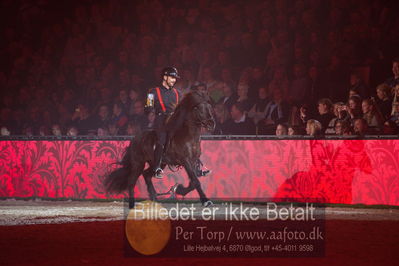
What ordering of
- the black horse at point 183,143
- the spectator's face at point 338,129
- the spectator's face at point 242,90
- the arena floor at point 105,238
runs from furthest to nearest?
the spectator's face at point 242,90 < the spectator's face at point 338,129 < the black horse at point 183,143 < the arena floor at point 105,238

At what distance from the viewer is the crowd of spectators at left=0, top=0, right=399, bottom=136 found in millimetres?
13453

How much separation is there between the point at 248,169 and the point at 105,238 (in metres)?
5.96

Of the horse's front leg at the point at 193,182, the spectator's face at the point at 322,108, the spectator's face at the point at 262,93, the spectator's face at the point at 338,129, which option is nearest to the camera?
the horse's front leg at the point at 193,182

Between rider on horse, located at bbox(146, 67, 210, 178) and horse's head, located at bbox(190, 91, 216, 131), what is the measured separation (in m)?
0.72

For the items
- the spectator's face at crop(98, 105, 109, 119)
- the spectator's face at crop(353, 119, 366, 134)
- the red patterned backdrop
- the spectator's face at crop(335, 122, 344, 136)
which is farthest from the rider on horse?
the spectator's face at crop(98, 105, 109, 119)

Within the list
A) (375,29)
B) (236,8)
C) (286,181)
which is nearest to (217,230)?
(286,181)

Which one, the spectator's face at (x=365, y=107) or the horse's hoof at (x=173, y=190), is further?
the spectator's face at (x=365, y=107)

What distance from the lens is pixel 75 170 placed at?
14.9 m

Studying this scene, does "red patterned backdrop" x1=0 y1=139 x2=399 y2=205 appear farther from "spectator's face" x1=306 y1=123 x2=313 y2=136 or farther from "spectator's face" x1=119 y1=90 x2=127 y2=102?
"spectator's face" x1=119 y1=90 x2=127 y2=102

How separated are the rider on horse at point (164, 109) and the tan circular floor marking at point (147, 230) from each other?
36.3 inches

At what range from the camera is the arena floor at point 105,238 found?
6.41 meters

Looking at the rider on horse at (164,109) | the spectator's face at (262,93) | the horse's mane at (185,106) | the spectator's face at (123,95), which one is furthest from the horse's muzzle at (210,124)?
the spectator's face at (123,95)

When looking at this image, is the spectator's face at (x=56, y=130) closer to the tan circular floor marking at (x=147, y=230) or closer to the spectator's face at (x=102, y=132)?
the spectator's face at (x=102, y=132)

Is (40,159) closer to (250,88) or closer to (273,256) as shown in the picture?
(250,88)
